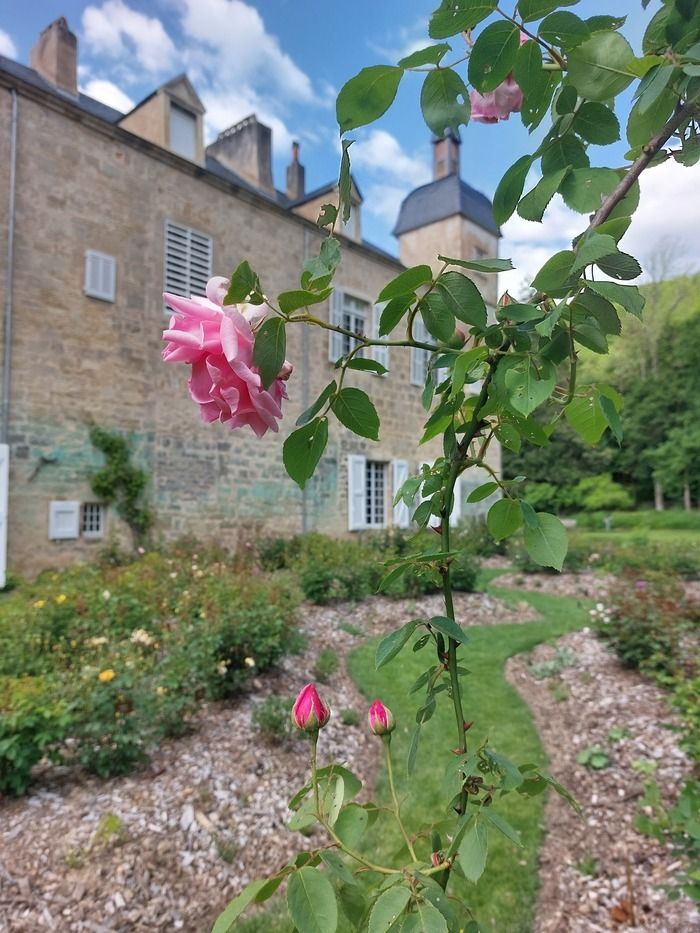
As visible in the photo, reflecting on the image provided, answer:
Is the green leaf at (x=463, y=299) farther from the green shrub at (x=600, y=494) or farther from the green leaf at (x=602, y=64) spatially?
the green shrub at (x=600, y=494)

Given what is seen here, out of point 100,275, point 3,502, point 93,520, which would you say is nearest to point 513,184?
point 3,502

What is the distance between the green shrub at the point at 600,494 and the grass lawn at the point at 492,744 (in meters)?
17.8

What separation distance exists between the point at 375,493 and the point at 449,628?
11.2m

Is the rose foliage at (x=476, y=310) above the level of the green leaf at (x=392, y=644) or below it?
above

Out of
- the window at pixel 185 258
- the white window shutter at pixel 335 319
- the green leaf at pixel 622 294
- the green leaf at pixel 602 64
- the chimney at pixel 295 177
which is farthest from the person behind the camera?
the chimney at pixel 295 177

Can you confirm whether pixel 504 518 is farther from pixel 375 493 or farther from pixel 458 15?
pixel 375 493

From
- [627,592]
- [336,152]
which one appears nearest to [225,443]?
[627,592]

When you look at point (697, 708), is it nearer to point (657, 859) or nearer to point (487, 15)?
point (657, 859)

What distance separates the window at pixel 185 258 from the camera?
8.58 metres

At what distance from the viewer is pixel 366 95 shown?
1.99 ft

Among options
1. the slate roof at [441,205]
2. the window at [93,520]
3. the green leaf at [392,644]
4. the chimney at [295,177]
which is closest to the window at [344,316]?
the chimney at [295,177]

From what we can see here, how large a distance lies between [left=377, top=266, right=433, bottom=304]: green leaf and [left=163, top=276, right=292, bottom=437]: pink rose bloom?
0.12m

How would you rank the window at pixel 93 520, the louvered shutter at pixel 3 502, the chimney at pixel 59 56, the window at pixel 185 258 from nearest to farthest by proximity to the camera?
the louvered shutter at pixel 3 502
the window at pixel 93 520
the chimney at pixel 59 56
the window at pixel 185 258

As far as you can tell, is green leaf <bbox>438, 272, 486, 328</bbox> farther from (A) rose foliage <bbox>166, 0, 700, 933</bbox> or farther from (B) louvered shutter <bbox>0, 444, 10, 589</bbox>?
(B) louvered shutter <bbox>0, 444, 10, 589</bbox>
